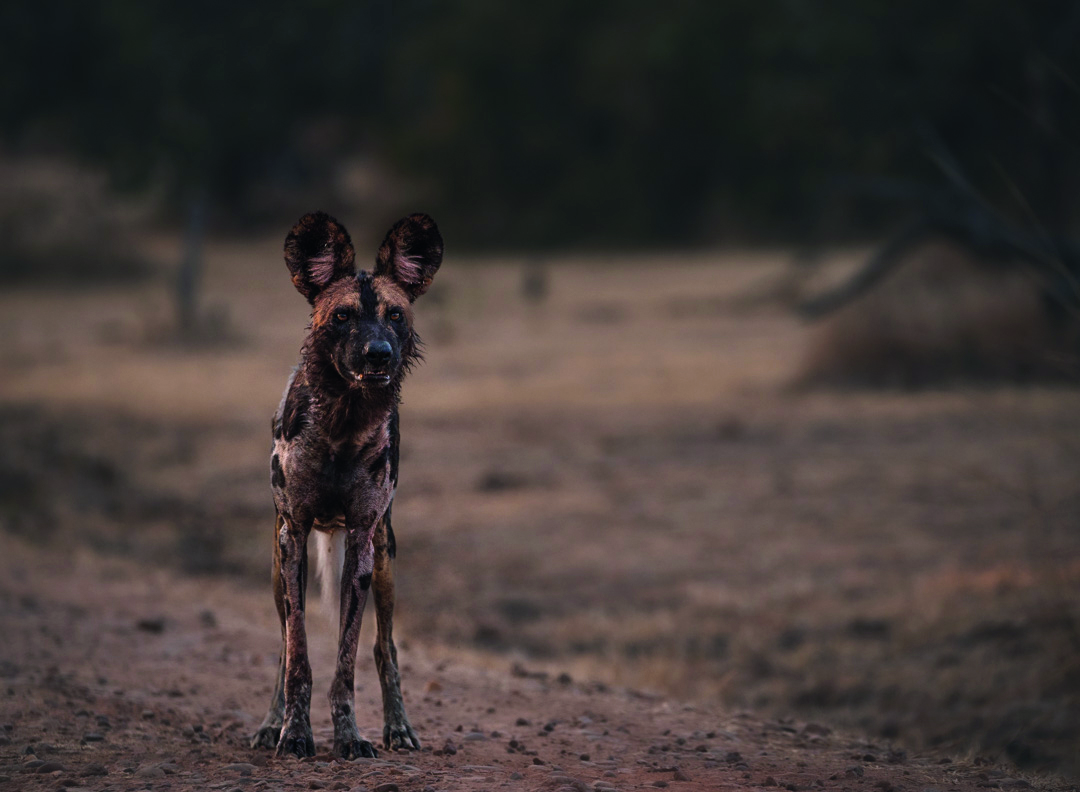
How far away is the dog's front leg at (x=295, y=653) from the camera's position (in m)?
3.72

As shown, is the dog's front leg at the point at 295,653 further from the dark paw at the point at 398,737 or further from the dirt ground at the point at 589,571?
the dark paw at the point at 398,737

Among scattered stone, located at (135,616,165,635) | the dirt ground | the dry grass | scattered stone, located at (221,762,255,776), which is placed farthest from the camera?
the dry grass

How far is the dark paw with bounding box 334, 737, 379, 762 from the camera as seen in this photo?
3.72 meters

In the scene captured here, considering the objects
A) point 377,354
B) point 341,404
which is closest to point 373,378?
point 377,354

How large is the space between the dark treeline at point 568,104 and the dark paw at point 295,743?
8.42 m

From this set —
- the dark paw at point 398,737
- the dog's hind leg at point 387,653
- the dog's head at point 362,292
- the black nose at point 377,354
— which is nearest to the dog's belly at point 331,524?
the dog's hind leg at point 387,653

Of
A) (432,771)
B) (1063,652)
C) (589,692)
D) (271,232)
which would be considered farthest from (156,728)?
(271,232)

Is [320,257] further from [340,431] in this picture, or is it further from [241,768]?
[241,768]

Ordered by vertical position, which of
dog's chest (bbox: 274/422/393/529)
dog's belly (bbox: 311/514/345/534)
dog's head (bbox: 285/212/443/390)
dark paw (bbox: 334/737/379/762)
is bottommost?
dark paw (bbox: 334/737/379/762)

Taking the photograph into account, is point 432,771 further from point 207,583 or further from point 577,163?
point 577,163

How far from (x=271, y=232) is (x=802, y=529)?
28.4m

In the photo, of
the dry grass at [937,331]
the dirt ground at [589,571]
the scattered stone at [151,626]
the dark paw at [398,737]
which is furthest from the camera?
the dry grass at [937,331]

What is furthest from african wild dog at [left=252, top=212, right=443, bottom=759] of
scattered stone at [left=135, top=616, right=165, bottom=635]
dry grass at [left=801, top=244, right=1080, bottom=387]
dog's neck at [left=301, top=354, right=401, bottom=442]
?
dry grass at [left=801, top=244, right=1080, bottom=387]

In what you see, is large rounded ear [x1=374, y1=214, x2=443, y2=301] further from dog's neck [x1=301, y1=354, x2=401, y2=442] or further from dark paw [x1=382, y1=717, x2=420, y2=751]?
dark paw [x1=382, y1=717, x2=420, y2=751]
